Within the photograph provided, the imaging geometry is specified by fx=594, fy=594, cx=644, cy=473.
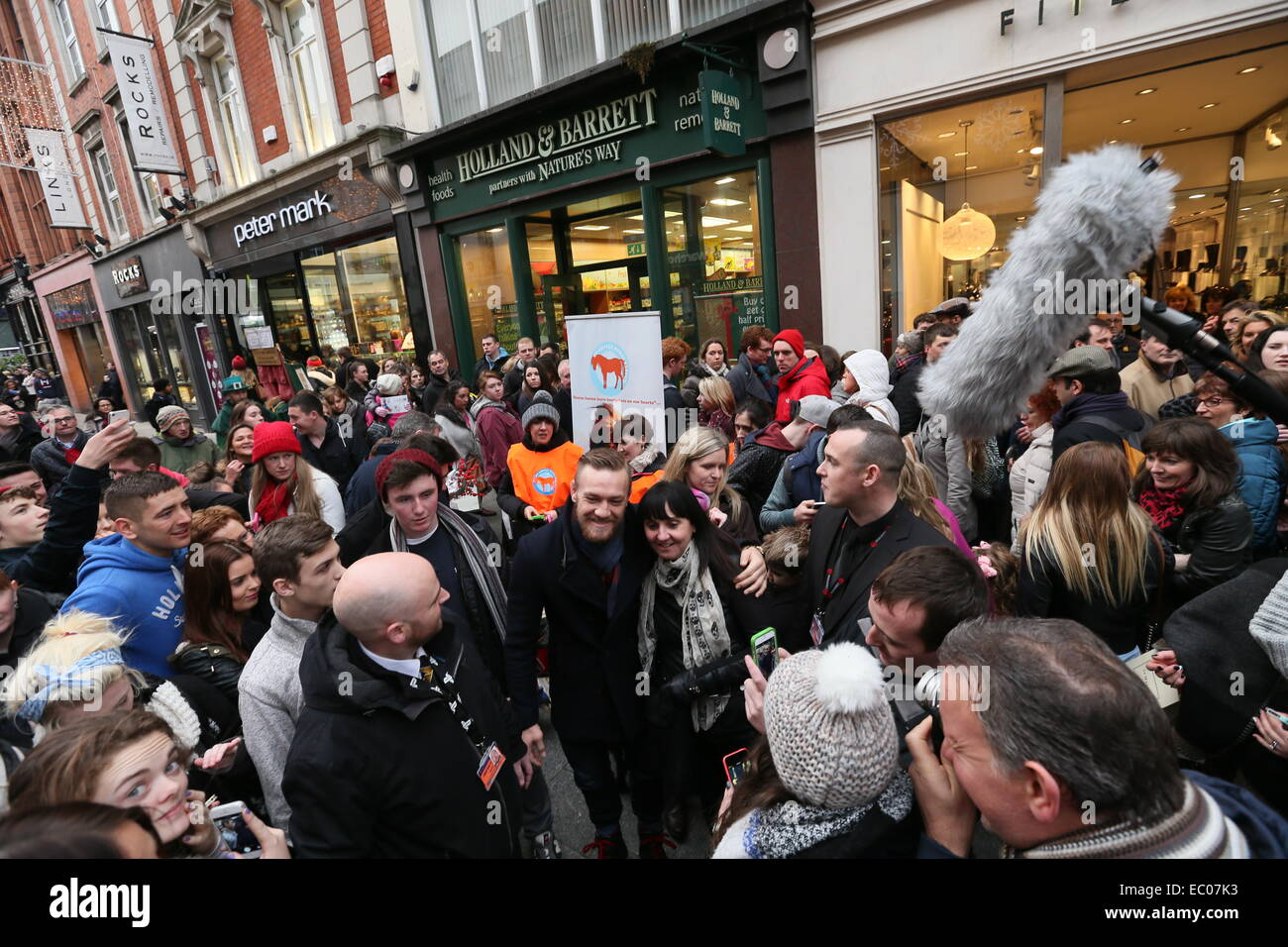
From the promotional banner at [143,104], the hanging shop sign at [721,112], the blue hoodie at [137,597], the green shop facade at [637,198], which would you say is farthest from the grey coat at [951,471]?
the promotional banner at [143,104]

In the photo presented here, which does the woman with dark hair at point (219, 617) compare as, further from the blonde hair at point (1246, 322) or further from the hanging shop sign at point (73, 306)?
the hanging shop sign at point (73, 306)

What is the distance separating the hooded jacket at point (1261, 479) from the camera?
290cm

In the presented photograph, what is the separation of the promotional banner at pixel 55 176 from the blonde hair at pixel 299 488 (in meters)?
20.7

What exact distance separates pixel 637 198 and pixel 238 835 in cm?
878

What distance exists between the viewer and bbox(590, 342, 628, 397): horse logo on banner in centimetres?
485

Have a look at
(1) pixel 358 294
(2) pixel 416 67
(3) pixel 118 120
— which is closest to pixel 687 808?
(2) pixel 416 67

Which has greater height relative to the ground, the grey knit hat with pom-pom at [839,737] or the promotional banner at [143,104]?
the promotional banner at [143,104]

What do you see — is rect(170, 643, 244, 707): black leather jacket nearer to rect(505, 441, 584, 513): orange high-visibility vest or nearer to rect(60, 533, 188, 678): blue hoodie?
rect(60, 533, 188, 678): blue hoodie

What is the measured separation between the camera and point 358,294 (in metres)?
13.0

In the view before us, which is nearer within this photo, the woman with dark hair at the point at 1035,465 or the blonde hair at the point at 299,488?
the woman with dark hair at the point at 1035,465

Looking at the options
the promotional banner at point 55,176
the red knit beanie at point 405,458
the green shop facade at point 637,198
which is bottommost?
the red knit beanie at point 405,458

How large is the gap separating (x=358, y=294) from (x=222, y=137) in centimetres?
563

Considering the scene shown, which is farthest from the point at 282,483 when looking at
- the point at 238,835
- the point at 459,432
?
the point at 238,835
